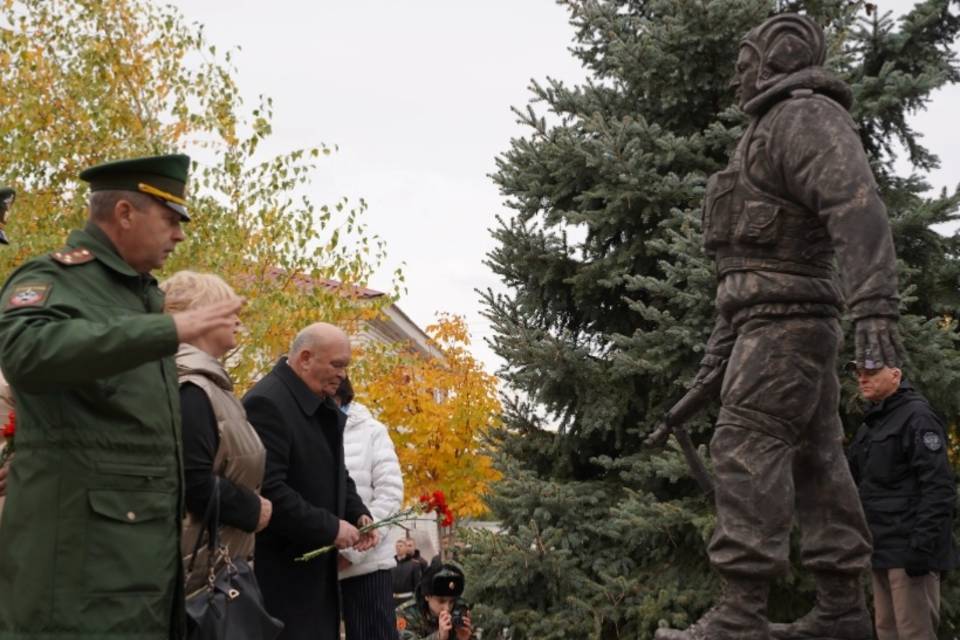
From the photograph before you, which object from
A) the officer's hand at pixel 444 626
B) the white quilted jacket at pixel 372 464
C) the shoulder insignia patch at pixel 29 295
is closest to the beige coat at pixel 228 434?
the shoulder insignia patch at pixel 29 295

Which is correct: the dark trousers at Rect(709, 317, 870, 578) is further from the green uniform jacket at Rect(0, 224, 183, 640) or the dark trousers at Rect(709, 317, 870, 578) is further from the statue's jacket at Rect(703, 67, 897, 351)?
the green uniform jacket at Rect(0, 224, 183, 640)

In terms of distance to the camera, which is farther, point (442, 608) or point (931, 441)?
point (442, 608)

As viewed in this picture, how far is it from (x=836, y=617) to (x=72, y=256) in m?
3.45

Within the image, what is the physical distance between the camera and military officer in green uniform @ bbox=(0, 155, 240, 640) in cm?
301

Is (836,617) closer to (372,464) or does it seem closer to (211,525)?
(211,525)

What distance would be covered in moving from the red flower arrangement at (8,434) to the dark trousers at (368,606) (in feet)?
7.66

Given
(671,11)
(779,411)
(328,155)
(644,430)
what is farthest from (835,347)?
(328,155)

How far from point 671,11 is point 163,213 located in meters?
6.79

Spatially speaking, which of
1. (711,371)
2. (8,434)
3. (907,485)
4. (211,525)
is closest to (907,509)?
(907,485)

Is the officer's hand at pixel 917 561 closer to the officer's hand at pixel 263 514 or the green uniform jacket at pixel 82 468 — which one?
the officer's hand at pixel 263 514

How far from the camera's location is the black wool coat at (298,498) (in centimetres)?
530

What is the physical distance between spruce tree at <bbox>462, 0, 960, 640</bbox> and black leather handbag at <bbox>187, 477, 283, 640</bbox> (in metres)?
4.56

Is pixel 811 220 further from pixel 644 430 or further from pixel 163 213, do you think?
pixel 644 430

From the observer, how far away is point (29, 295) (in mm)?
3184
